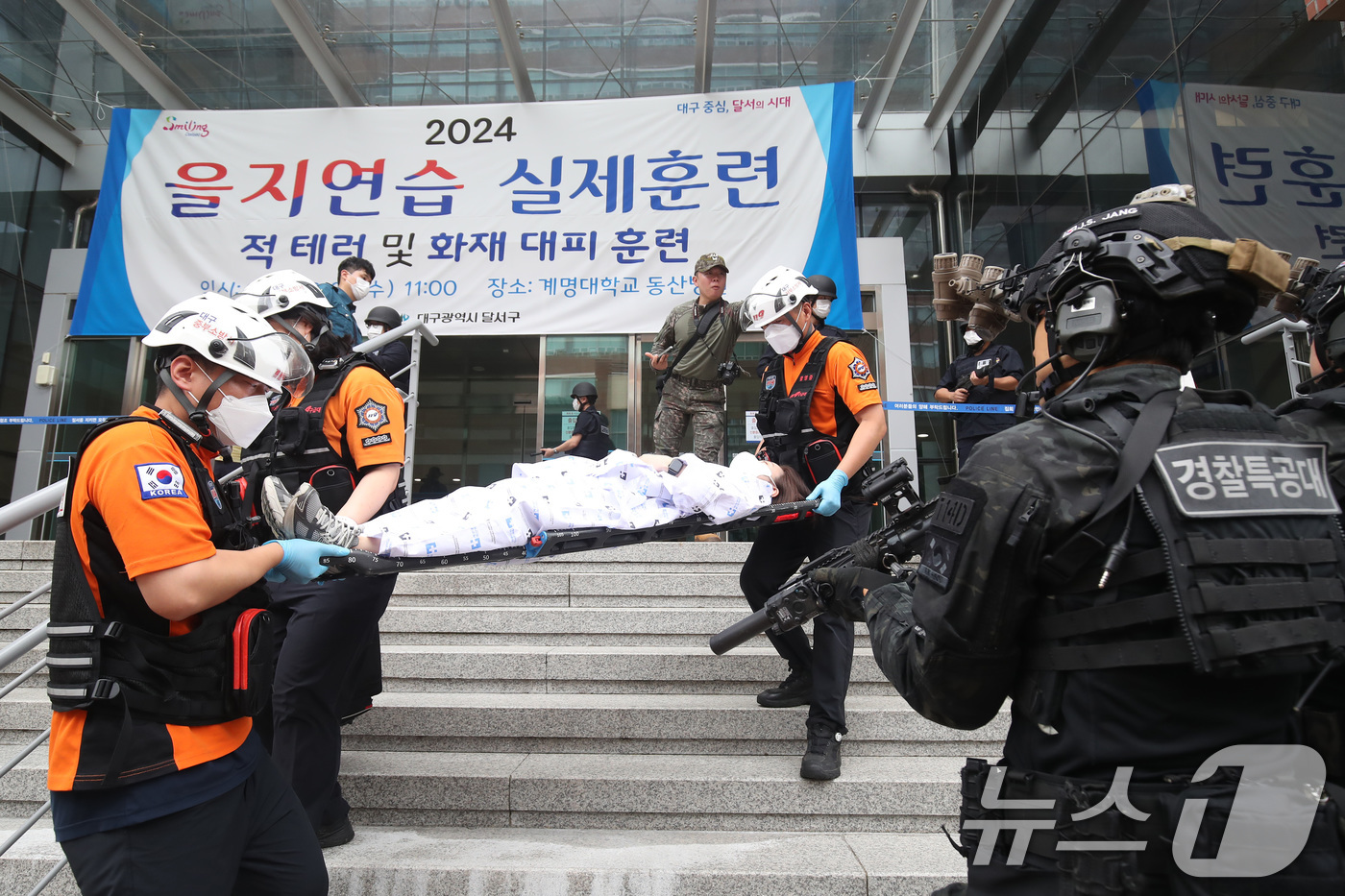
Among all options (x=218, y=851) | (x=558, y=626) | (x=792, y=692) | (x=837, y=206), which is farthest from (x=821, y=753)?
(x=837, y=206)

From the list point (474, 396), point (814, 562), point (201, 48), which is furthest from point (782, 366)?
point (201, 48)

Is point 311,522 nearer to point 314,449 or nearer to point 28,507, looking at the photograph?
point 314,449

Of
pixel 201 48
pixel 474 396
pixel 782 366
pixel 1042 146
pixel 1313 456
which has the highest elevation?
pixel 201 48

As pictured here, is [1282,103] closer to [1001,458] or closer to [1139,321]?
[1139,321]

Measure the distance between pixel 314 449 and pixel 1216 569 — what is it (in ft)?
8.98

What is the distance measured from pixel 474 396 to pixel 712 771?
8.15 m

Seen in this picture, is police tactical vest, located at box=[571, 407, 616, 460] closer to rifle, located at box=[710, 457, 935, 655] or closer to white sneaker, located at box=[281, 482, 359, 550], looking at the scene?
white sneaker, located at box=[281, 482, 359, 550]

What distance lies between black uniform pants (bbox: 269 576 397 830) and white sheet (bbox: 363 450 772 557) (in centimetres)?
26

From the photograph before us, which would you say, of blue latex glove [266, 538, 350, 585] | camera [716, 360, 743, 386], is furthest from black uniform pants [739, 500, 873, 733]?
camera [716, 360, 743, 386]

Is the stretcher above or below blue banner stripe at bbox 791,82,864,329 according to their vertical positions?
below

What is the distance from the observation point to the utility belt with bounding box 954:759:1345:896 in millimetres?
1136

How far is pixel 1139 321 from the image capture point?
142cm

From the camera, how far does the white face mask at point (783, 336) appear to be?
3.77 meters

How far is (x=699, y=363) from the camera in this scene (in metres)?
5.99
